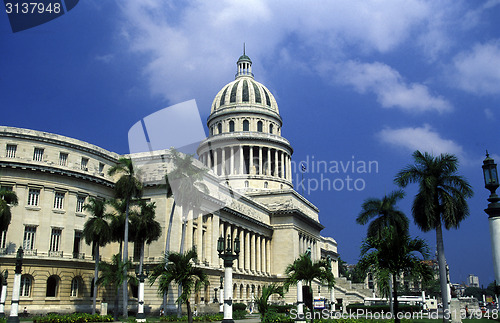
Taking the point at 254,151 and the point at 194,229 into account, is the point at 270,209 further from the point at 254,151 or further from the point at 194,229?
the point at 194,229

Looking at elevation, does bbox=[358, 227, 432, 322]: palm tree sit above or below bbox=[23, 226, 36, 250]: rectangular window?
below

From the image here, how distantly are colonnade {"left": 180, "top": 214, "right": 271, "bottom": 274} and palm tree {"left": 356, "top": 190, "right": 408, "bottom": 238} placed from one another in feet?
56.4

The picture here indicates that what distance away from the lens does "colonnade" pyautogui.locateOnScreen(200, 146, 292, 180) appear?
9989cm

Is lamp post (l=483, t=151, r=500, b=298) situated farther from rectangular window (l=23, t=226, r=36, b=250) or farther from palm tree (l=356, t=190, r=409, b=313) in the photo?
rectangular window (l=23, t=226, r=36, b=250)

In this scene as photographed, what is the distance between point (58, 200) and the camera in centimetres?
5081

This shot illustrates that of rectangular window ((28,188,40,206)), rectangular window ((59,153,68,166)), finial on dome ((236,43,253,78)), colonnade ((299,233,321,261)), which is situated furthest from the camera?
finial on dome ((236,43,253,78))

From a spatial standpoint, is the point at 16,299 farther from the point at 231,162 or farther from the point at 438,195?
the point at 231,162

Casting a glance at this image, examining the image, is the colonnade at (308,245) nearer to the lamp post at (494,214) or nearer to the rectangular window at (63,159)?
the rectangular window at (63,159)

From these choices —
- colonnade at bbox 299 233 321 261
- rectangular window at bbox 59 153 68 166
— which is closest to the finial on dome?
colonnade at bbox 299 233 321 261

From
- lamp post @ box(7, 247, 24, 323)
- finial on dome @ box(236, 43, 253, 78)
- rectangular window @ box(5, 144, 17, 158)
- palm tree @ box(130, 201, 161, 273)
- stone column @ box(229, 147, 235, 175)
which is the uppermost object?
finial on dome @ box(236, 43, 253, 78)

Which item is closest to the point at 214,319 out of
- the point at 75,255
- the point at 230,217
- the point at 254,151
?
the point at 75,255

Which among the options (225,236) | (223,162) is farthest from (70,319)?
(223,162)

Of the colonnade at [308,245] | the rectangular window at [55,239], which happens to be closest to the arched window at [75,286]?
the rectangular window at [55,239]

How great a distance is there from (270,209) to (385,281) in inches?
2463
